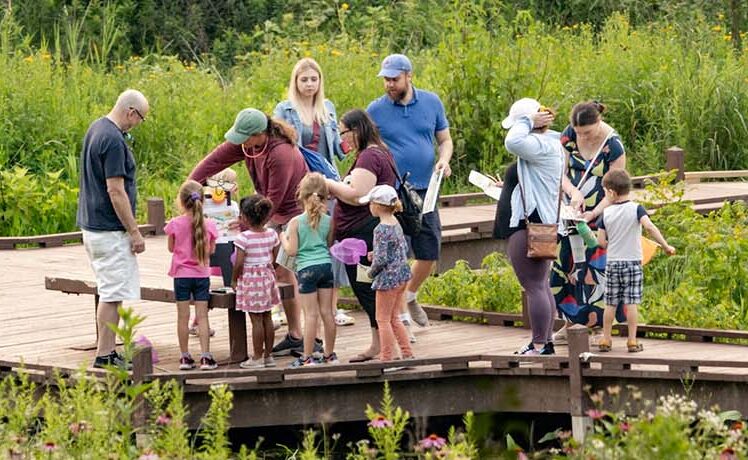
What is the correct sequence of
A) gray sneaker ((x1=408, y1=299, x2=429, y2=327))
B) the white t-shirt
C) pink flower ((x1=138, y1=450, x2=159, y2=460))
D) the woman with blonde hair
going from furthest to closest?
gray sneaker ((x1=408, y1=299, x2=429, y2=327)) → the woman with blonde hair → the white t-shirt → pink flower ((x1=138, y1=450, x2=159, y2=460))

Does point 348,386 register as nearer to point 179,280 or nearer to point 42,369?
point 179,280

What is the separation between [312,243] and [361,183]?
0.45m

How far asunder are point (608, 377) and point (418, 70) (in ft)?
37.5

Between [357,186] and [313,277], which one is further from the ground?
[357,186]

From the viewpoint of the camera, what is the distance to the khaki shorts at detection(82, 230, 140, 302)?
31.9 ft

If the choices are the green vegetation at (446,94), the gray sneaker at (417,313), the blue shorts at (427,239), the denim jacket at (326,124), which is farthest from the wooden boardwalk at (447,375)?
the green vegetation at (446,94)

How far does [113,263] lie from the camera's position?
32.0 feet

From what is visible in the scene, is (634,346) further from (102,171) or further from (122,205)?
(102,171)

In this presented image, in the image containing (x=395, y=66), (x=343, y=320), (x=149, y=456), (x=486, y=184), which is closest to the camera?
(x=149, y=456)

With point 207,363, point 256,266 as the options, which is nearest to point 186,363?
point 207,363

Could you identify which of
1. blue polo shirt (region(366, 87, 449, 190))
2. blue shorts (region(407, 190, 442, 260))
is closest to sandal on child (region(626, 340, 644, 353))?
blue shorts (region(407, 190, 442, 260))

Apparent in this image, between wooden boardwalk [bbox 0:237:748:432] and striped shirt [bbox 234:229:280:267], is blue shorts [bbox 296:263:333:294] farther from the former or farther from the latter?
wooden boardwalk [bbox 0:237:748:432]

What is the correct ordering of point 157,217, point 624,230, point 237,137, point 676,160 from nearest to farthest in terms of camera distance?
point 624,230, point 237,137, point 157,217, point 676,160

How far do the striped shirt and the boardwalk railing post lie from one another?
183cm
